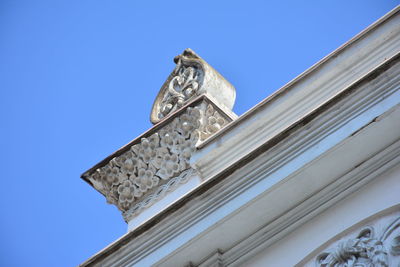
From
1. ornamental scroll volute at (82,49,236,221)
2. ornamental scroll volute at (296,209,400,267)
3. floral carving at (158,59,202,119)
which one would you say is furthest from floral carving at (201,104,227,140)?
ornamental scroll volute at (296,209,400,267)

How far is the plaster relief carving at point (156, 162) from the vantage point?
28.0 feet

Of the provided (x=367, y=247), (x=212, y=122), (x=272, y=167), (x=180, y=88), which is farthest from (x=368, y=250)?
(x=180, y=88)

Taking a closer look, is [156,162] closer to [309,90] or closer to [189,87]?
[189,87]

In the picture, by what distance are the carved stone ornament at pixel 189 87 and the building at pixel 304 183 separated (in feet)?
2.95

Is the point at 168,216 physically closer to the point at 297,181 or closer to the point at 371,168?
the point at 297,181

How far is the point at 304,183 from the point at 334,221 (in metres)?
0.36

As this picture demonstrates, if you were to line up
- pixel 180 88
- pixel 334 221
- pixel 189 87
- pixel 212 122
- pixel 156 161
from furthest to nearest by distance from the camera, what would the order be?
pixel 180 88
pixel 189 87
pixel 156 161
pixel 212 122
pixel 334 221

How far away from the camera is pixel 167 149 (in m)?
8.73

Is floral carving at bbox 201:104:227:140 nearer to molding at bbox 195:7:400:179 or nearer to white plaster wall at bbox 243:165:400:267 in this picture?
molding at bbox 195:7:400:179

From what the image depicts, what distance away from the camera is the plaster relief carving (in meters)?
8.53

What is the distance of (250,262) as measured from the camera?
6875 mm

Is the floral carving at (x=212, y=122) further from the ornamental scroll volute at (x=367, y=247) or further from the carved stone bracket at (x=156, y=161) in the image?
the ornamental scroll volute at (x=367, y=247)

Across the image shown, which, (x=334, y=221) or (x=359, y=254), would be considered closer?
(x=359, y=254)

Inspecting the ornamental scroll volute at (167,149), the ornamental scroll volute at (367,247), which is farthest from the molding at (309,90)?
the ornamental scroll volute at (367,247)
